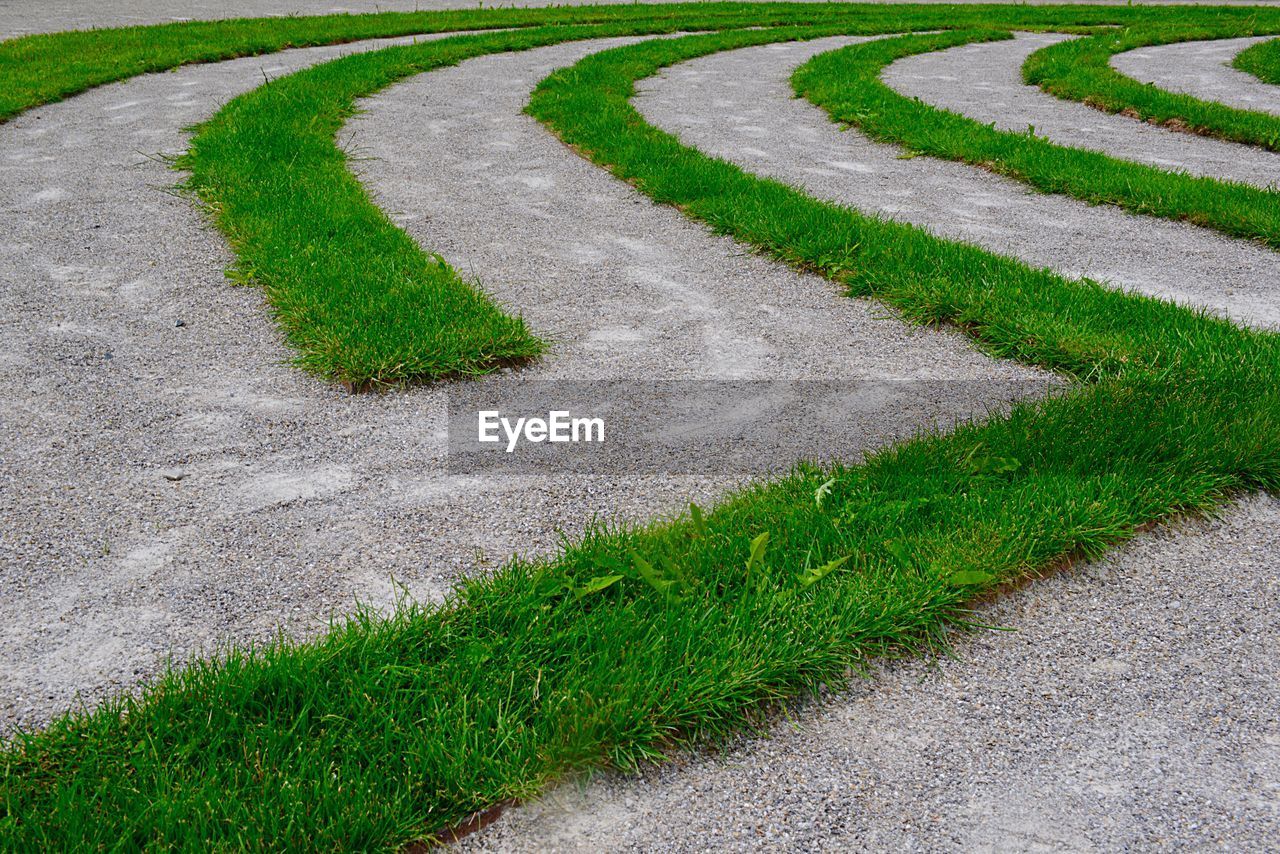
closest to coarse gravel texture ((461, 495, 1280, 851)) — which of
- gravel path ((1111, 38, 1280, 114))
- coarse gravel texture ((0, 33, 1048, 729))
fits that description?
coarse gravel texture ((0, 33, 1048, 729))

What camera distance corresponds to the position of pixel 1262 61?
12680mm

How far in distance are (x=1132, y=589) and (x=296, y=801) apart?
2.26 m

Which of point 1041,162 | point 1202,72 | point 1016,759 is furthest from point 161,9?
point 1016,759

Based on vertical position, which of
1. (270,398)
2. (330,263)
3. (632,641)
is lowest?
(632,641)

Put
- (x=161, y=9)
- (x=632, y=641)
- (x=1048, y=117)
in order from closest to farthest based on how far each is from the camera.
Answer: (x=632, y=641) < (x=1048, y=117) < (x=161, y=9)

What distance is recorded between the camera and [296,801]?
6.47 ft

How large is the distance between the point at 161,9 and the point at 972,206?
16.7 metres

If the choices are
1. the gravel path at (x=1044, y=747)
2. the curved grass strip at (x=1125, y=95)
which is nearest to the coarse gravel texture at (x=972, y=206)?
the gravel path at (x=1044, y=747)

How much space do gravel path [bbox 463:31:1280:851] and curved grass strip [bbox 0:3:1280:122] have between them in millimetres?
9608

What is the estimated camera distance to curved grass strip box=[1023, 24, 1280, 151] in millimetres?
9031

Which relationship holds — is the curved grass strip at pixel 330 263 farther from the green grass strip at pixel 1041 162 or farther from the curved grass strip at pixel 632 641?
the green grass strip at pixel 1041 162

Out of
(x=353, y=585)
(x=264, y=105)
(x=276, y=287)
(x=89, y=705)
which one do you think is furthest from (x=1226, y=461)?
(x=264, y=105)

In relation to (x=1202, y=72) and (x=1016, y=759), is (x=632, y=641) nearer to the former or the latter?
(x=1016, y=759)

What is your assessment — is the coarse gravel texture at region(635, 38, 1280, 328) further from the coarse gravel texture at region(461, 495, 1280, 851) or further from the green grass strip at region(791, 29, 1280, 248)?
the coarse gravel texture at region(461, 495, 1280, 851)
